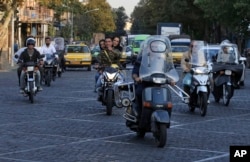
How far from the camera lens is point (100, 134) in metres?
13.2

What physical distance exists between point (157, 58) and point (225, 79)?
310 inches

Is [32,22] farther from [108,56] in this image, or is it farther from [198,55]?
[108,56]

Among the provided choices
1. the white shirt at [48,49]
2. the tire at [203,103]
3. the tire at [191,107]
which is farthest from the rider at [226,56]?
the white shirt at [48,49]

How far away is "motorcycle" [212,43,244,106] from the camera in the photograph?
19703mm

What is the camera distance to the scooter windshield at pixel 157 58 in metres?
12.1

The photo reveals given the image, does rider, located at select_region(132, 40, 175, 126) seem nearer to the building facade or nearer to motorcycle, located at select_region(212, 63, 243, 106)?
motorcycle, located at select_region(212, 63, 243, 106)

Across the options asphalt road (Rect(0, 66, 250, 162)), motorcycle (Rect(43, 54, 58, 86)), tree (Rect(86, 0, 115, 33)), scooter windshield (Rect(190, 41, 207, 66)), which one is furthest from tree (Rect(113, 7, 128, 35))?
asphalt road (Rect(0, 66, 250, 162))

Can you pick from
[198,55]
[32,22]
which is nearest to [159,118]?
[198,55]

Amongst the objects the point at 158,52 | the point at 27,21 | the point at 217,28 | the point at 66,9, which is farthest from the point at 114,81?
the point at 66,9

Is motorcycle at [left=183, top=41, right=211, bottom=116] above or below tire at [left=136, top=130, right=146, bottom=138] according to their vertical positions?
above

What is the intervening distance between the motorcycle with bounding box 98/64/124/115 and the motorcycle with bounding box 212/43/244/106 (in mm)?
3657

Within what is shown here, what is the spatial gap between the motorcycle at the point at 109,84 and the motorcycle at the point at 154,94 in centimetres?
355

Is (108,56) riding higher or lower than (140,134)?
higher

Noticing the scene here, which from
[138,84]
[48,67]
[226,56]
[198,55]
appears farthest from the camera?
[48,67]
